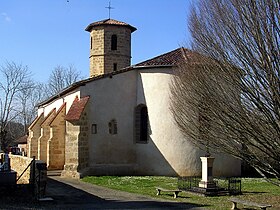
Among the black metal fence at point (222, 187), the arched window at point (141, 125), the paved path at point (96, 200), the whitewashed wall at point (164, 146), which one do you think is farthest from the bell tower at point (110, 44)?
the black metal fence at point (222, 187)

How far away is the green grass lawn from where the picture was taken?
14.1m

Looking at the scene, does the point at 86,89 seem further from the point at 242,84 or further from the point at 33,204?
the point at 242,84

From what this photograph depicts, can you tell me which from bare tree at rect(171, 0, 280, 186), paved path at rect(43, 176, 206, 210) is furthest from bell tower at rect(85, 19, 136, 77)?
bare tree at rect(171, 0, 280, 186)

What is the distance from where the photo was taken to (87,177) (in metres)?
20.6

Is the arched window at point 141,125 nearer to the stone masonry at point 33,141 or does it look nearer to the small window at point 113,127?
the small window at point 113,127

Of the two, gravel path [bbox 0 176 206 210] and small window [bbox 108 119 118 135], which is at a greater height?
small window [bbox 108 119 118 135]

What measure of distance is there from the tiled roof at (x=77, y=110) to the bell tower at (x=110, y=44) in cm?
773

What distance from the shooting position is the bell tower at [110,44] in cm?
2953

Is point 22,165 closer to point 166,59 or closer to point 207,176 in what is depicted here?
point 207,176

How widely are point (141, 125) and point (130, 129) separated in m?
0.66

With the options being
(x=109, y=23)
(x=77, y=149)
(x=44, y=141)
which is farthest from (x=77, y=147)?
(x=109, y=23)

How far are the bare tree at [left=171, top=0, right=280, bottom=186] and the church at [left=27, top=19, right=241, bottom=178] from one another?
8156mm

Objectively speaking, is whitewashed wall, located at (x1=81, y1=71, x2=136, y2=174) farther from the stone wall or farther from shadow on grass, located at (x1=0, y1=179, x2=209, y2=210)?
shadow on grass, located at (x1=0, y1=179, x2=209, y2=210)

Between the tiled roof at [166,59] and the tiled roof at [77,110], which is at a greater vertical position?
the tiled roof at [166,59]
